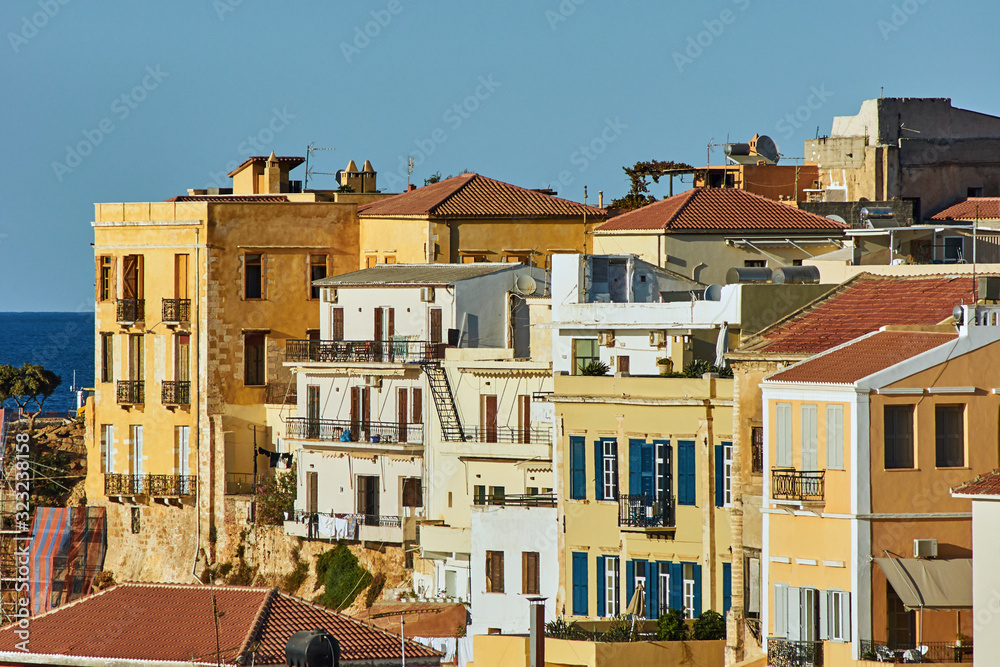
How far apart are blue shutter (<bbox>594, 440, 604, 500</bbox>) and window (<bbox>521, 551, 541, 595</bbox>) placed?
3471 mm

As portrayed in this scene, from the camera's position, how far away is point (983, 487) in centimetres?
3366

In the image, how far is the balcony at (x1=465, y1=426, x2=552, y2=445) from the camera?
51625 mm

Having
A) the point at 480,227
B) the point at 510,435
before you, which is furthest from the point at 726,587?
the point at 480,227

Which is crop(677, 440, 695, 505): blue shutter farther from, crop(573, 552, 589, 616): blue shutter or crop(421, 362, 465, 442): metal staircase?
crop(421, 362, 465, 442): metal staircase

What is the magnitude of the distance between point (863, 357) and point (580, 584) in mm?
11001

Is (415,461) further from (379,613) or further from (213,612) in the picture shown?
(213,612)

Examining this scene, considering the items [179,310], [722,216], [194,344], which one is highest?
[722,216]

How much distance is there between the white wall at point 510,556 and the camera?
154 ft

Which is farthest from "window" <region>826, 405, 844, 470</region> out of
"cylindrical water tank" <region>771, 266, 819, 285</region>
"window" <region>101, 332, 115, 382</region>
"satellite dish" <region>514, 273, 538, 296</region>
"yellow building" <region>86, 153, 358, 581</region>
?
"window" <region>101, 332, 115, 382</region>

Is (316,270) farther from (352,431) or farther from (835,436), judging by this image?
(835,436)

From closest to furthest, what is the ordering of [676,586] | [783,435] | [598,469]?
[783,435] → [676,586] → [598,469]

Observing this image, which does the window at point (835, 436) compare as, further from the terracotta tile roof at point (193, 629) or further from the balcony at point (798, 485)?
the terracotta tile roof at point (193, 629)

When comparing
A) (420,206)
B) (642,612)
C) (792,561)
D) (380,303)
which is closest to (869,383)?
(792,561)

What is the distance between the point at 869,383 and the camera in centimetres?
3431
